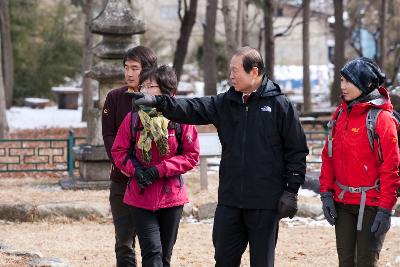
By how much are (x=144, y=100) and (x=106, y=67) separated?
7151mm

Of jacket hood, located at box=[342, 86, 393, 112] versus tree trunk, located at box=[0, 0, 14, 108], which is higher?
tree trunk, located at box=[0, 0, 14, 108]

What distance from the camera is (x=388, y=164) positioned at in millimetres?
5207

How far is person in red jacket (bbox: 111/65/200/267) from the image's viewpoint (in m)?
5.63

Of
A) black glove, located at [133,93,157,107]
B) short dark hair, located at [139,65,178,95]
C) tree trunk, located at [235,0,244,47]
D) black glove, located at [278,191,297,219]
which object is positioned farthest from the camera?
tree trunk, located at [235,0,244,47]

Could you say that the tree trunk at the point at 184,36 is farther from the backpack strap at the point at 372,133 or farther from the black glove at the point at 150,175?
the backpack strap at the point at 372,133

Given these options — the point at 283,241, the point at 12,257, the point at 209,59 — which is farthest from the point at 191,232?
the point at 209,59

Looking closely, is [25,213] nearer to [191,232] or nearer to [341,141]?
[191,232]

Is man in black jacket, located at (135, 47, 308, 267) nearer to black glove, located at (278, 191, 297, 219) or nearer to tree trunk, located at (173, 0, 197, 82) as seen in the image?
black glove, located at (278, 191, 297, 219)

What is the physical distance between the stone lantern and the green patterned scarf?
6320mm

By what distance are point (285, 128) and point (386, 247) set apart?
369cm

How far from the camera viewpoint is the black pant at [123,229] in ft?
20.4

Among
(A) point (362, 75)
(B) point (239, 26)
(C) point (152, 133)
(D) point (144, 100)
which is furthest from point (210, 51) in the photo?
(D) point (144, 100)

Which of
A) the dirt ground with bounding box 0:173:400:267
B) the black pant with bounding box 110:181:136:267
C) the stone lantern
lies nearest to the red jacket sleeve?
the black pant with bounding box 110:181:136:267

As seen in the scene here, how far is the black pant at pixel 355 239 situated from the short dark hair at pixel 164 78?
4.24 feet
